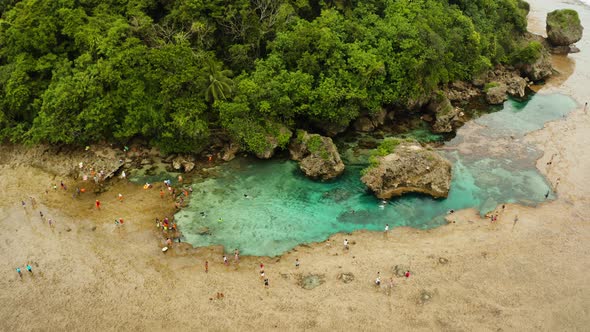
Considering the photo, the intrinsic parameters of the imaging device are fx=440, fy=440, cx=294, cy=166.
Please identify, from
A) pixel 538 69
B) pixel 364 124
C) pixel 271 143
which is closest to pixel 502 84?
pixel 538 69

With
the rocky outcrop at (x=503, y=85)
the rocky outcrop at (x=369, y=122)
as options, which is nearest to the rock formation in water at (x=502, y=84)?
the rocky outcrop at (x=503, y=85)

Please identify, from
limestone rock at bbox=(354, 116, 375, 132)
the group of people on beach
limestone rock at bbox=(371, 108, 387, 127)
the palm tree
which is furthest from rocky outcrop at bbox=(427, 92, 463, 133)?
the group of people on beach

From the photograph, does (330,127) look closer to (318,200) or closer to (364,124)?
(364,124)

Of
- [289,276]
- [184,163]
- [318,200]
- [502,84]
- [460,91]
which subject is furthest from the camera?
[502,84]

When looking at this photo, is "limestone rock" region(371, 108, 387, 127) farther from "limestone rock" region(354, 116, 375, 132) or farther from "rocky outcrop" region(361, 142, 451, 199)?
"rocky outcrop" region(361, 142, 451, 199)

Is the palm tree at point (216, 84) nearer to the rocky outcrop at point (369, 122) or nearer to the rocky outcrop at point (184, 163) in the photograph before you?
the rocky outcrop at point (184, 163)

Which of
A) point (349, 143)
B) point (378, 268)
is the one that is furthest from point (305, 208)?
point (349, 143)
